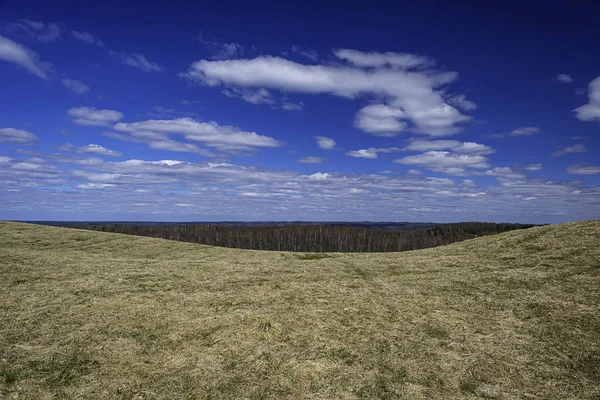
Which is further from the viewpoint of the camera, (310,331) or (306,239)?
(306,239)

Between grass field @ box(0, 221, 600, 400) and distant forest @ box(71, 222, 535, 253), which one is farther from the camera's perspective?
distant forest @ box(71, 222, 535, 253)

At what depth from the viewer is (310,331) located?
43.6 ft

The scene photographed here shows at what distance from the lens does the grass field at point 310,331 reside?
10.1m

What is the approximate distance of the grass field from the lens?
10.1 meters

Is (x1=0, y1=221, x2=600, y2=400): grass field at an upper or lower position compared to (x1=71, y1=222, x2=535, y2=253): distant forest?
upper

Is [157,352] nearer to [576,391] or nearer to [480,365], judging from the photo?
[480,365]

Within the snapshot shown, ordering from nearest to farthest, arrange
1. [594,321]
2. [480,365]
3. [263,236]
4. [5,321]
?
[480,365] → [594,321] → [5,321] → [263,236]

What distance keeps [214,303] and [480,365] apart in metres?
10.7

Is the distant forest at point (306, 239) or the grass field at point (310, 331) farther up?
the grass field at point (310, 331)

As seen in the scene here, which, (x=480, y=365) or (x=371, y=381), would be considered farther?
(x=480, y=365)

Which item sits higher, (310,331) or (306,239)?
(310,331)

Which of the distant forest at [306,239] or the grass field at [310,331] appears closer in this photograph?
the grass field at [310,331]

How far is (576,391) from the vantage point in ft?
31.2

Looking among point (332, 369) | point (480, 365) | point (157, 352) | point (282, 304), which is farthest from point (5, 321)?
point (480, 365)
